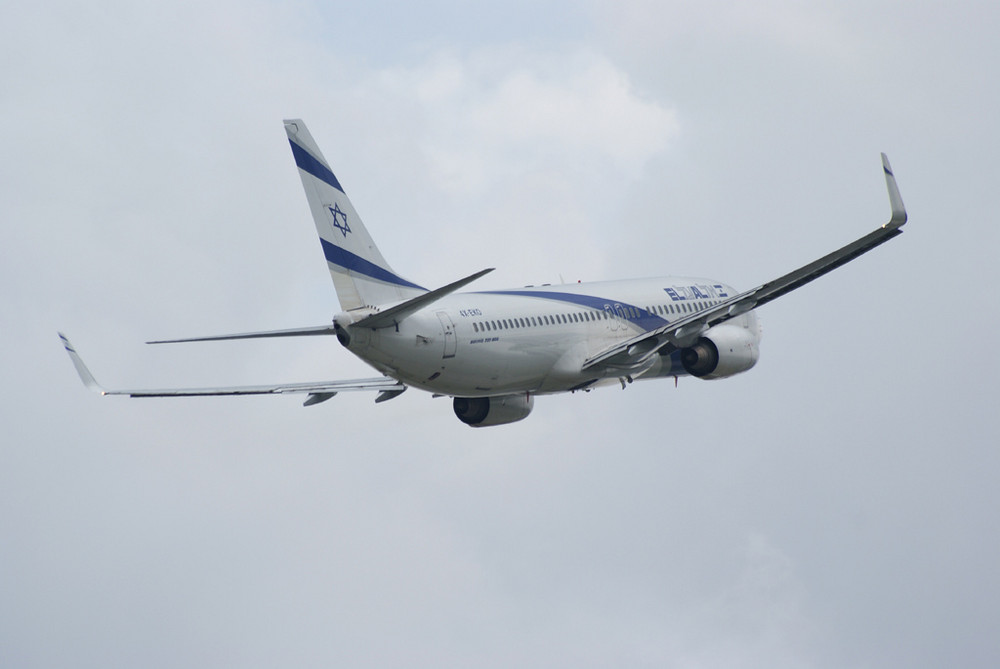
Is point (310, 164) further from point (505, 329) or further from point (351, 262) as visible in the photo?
point (505, 329)

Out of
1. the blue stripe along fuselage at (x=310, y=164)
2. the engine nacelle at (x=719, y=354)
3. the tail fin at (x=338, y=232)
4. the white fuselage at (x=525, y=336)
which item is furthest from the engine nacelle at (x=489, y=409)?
the blue stripe along fuselage at (x=310, y=164)

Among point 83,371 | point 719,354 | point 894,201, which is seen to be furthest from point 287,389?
point 894,201

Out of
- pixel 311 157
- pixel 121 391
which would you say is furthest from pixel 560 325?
pixel 121 391

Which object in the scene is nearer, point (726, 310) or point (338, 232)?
point (338, 232)

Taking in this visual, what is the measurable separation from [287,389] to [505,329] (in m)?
8.63

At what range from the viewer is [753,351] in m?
60.3

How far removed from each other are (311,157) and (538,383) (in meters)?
11.8

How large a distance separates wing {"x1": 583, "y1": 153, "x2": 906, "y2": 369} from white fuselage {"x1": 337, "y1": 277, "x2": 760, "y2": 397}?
37.4 inches

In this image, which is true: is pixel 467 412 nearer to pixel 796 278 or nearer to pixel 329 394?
pixel 329 394

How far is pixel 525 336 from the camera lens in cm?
5569

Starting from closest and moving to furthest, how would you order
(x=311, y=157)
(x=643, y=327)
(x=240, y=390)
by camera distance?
(x=311, y=157) → (x=240, y=390) → (x=643, y=327)

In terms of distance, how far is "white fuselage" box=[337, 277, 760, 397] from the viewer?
170 feet

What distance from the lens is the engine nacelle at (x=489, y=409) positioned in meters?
60.7

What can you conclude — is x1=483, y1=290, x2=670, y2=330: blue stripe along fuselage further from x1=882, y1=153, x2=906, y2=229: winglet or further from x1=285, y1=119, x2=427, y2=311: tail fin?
x1=882, y1=153, x2=906, y2=229: winglet
